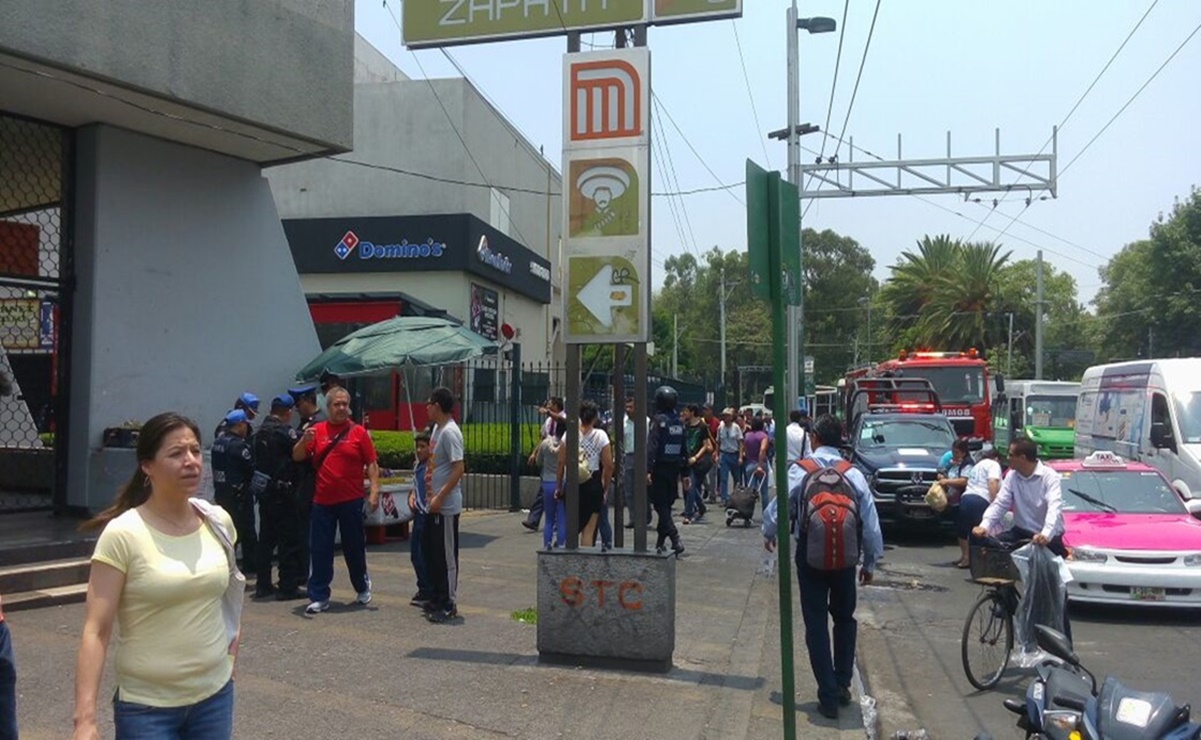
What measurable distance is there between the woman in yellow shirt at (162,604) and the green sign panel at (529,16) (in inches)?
204

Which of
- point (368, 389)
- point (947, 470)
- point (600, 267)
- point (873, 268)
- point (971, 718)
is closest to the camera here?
point (971, 718)

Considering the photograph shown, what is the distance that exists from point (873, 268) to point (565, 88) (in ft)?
207

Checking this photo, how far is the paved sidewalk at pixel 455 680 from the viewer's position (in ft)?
19.6

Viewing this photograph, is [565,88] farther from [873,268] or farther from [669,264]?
[669,264]

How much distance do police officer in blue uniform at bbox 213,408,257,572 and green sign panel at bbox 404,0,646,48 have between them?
368cm

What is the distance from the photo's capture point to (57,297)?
449 inches

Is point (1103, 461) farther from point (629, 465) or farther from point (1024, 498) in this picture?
point (629, 465)

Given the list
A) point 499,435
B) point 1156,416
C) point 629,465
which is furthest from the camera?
point 499,435

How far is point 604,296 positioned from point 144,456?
4260 millimetres

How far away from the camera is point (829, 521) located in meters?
6.41

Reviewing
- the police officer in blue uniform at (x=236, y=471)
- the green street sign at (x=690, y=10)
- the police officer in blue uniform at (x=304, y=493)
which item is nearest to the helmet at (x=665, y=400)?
the police officer in blue uniform at (x=304, y=493)

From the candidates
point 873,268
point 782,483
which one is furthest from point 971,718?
point 873,268

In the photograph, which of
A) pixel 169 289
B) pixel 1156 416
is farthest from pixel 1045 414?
pixel 169 289

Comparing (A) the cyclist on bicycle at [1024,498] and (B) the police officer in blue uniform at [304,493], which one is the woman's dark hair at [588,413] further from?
(A) the cyclist on bicycle at [1024,498]
